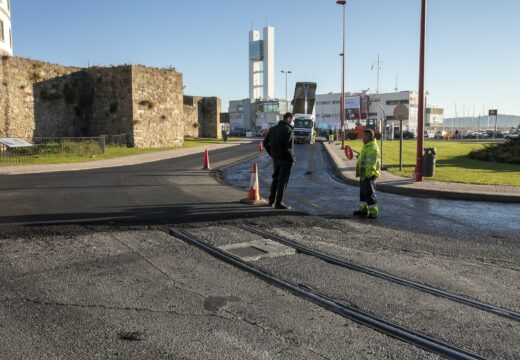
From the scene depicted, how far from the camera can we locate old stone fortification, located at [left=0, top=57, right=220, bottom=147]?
103ft

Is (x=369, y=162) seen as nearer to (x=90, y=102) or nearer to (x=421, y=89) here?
(x=421, y=89)

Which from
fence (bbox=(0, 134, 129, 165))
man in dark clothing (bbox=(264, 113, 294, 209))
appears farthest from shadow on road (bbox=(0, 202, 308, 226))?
fence (bbox=(0, 134, 129, 165))

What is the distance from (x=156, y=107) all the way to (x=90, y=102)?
4.90 meters

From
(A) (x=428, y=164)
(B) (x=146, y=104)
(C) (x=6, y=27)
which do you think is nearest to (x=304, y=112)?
(B) (x=146, y=104)

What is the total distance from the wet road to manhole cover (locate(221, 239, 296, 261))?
→ 9.01ft

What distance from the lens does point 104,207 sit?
10.1 m

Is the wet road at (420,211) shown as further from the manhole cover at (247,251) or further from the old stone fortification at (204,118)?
the old stone fortification at (204,118)

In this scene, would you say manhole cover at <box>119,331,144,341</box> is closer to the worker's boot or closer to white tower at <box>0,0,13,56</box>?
the worker's boot

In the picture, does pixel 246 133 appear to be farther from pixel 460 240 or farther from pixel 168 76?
pixel 460 240

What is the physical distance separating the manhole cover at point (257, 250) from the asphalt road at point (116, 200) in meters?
2.00

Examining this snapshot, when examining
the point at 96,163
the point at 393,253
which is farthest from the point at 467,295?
the point at 96,163

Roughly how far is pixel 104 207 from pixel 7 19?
49.9m

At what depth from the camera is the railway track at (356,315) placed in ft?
12.4

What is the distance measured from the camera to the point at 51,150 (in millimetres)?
25062
